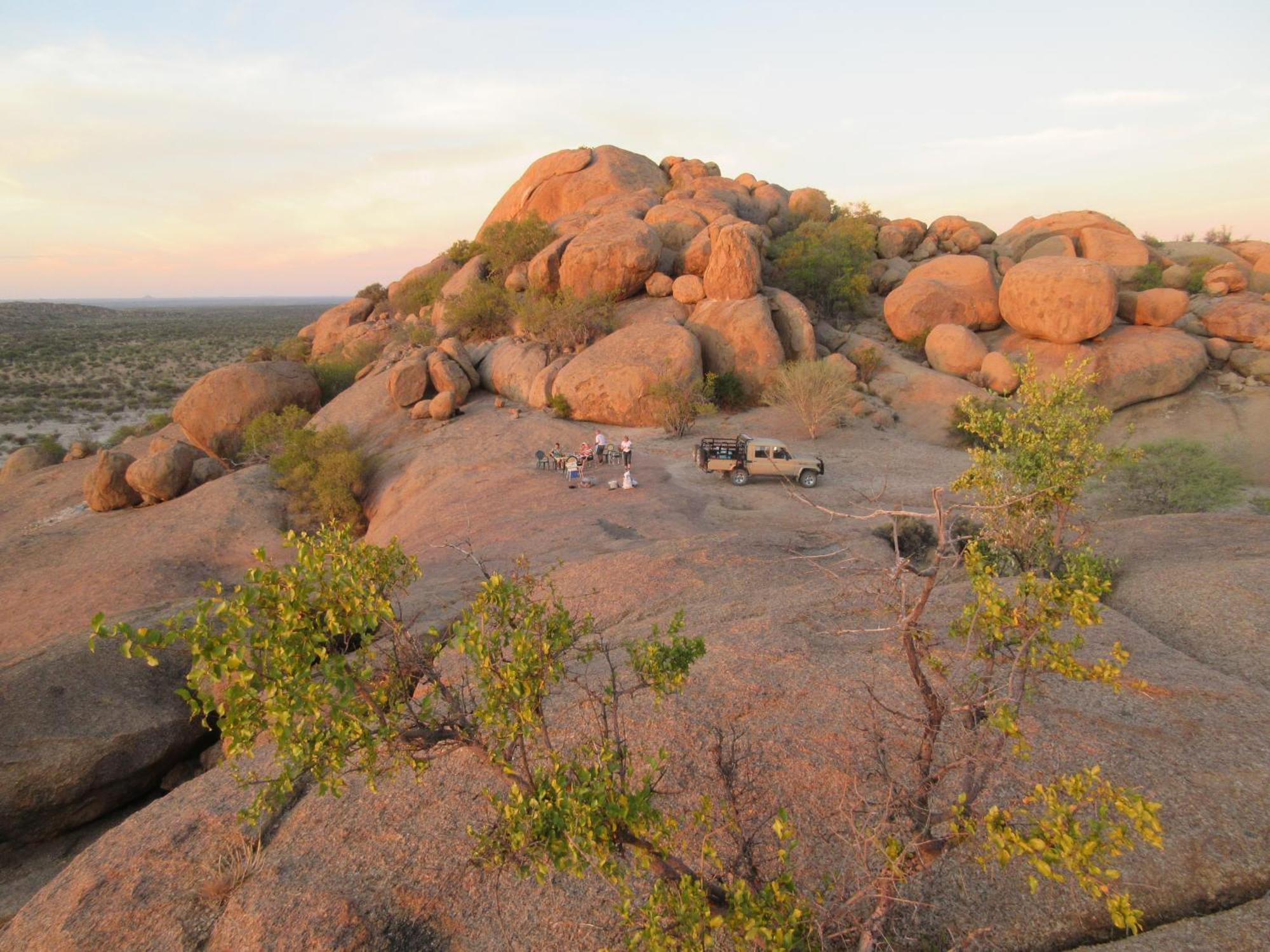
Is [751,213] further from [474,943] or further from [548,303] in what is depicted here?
[474,943]

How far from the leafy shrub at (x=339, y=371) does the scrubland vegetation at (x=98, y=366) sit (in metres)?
17.2

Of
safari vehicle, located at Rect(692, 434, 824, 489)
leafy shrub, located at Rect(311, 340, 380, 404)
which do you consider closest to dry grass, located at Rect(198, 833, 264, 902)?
safari vehicle, located at Rect(692, 434, 824, 489)

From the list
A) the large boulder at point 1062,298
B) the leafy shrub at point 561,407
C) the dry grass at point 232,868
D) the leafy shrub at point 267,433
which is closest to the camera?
the dry grass at point 232,868

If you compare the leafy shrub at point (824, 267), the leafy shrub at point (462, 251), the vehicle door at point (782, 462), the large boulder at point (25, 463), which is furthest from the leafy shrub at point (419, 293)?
the vehicle door at point (782, 462)

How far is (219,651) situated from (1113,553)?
46.0 feet

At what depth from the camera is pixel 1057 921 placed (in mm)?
4871

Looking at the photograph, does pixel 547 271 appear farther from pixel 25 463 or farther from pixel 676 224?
pixel 25 463

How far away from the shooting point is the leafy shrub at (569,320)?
28.8 metres

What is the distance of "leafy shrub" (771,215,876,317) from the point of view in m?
33.7

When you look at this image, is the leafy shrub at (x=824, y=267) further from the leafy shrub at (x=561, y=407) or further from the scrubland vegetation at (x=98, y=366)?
the scrubland vegetation at (x=98, y=366)

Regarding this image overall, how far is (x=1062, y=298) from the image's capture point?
26734 millimetres

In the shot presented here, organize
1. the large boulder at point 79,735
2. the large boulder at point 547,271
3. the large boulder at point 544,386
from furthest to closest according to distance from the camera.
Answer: the large boulder at point 547,271 < the large boulder at point 544,386 < the large boulder at point 79,735

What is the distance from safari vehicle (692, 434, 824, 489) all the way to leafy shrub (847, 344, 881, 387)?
10050mm

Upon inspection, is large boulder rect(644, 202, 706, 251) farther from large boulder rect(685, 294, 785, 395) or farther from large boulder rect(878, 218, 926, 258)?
large boulder rect(878, 218, 926, 258)
